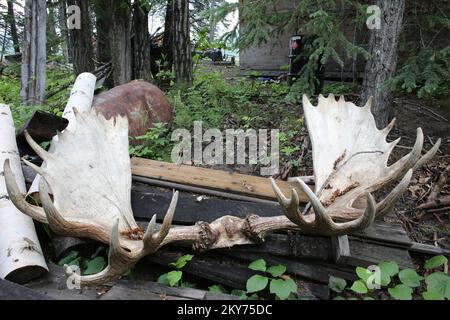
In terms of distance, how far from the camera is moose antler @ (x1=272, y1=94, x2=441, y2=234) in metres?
2.27

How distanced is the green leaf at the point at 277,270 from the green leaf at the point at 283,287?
90 mm

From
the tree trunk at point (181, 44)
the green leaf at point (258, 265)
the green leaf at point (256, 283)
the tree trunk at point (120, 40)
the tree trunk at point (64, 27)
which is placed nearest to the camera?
the green leaf at point (256, 283)

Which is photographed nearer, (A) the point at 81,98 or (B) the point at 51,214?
(B) the point at 51,214

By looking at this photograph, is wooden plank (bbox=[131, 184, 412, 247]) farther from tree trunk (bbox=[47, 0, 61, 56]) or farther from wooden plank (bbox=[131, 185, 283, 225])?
tree trunk (bbox=[47, 0, 61, 56])

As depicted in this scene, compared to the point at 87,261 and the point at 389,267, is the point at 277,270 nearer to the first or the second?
the point at 389,267

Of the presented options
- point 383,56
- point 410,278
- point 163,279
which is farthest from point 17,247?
point 383,56

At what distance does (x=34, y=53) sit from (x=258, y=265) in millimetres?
5923

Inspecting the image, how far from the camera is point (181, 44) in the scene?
6.97 meters

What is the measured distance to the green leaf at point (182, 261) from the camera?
2.58 meters

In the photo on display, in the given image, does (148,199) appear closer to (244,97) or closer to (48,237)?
(48,237)

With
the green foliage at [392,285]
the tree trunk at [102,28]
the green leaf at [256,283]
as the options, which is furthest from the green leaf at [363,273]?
the tree trunk at [102,28]

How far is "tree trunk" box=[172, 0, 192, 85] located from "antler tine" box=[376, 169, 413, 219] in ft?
17.5

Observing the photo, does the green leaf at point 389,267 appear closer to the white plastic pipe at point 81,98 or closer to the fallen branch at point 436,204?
the fallen branch at point 436,204

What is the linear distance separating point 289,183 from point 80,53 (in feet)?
18.5
